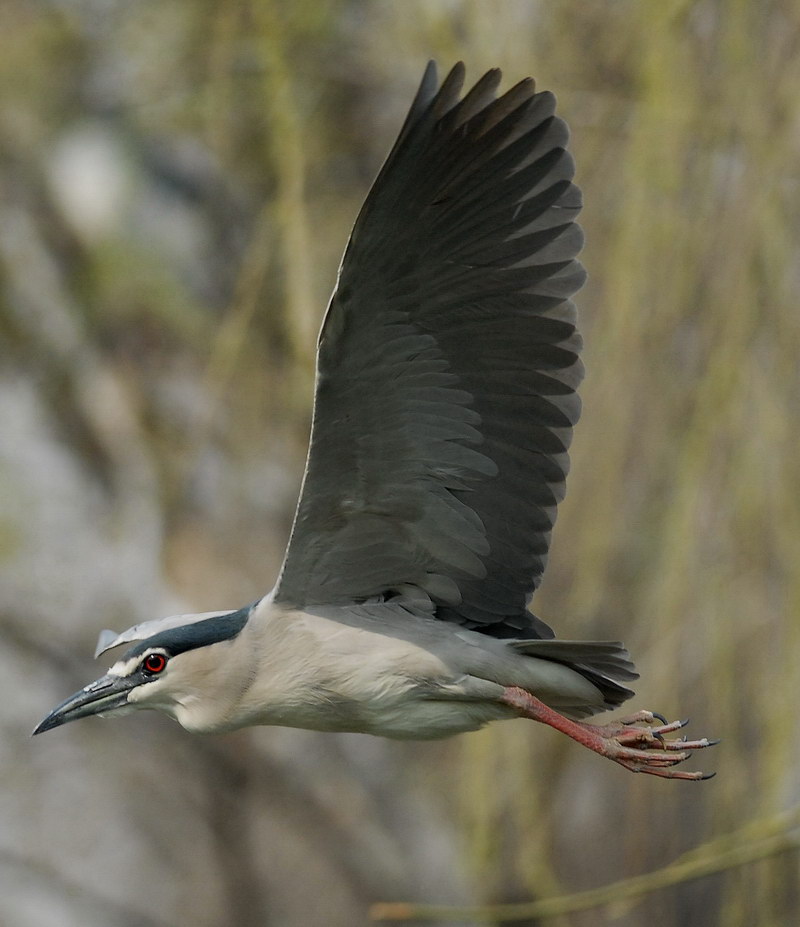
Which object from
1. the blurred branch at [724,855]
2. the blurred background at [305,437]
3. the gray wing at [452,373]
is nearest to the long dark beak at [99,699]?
the gray wing at [452,373]

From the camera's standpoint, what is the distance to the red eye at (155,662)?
299 centimetres

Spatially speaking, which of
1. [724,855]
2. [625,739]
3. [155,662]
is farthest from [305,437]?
[724,855]

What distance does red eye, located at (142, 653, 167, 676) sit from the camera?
2988 mm

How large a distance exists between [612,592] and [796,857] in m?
1.39

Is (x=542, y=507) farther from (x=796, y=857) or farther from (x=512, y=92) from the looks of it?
(x=796, y=857)

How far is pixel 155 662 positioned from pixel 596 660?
959mm

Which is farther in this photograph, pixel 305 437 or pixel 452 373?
pixel 305 437

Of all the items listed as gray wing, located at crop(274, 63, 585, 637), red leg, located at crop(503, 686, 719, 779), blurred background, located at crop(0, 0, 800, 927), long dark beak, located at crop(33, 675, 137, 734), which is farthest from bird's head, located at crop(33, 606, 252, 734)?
blurred background, located at crop(0, 0, 800, 927)

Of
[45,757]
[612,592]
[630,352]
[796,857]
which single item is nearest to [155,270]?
[45,757]

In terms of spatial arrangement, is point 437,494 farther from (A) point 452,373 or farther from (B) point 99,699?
(B) point 99,699

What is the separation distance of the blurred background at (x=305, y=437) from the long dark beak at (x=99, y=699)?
1.01 metres

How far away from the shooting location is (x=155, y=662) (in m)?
2.99

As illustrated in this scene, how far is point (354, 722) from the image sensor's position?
2.95m

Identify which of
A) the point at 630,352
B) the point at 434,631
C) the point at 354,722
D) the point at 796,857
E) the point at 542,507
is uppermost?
the point at 630,352
